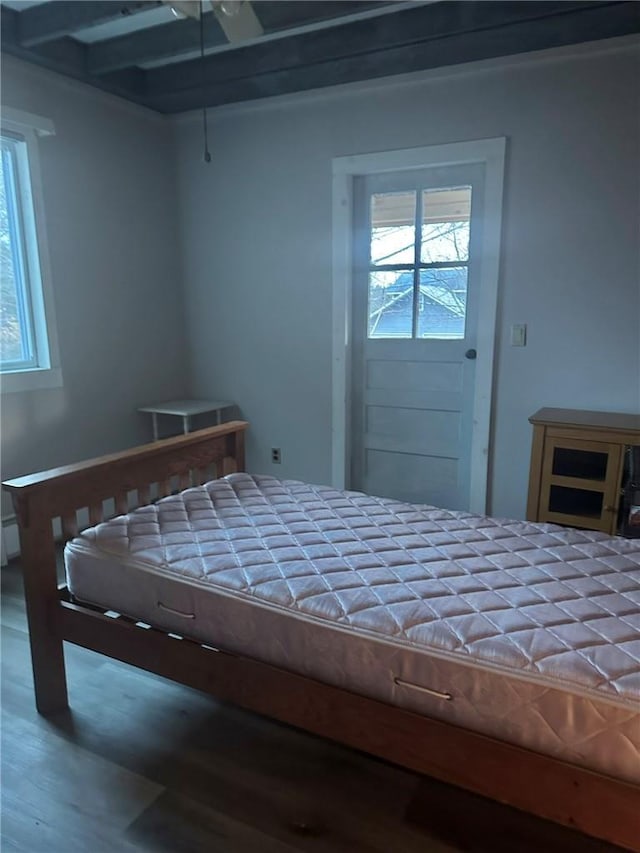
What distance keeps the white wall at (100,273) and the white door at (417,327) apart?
1.34 metres

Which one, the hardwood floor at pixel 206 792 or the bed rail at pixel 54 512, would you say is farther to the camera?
the bed rail at pixel 54 512

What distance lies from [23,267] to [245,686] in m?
2.54

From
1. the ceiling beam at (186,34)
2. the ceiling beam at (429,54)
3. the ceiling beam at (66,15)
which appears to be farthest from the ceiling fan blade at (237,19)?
the ceiling beam at (429,54)

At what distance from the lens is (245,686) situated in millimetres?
1447

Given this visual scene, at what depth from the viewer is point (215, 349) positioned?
3.89 metres

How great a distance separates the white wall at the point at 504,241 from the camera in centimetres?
272

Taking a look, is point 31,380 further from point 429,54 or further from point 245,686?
point 429,54

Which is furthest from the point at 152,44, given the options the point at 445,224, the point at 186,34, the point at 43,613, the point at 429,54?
the point at 43,613

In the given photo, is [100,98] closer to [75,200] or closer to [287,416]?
[75,200]

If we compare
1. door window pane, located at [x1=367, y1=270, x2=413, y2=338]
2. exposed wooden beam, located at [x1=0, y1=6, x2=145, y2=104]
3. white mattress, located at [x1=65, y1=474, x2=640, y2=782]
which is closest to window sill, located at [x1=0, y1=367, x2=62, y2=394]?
white mattress, located at [x1=65, y1=474, x2=640, y2=782]

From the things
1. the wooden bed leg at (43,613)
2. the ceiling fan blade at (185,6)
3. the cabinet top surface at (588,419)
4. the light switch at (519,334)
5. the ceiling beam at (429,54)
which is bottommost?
the wooden bed leg at (43,613)

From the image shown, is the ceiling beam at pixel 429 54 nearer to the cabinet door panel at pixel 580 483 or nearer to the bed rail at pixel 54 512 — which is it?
the cabinet door panel at pixel 580 483

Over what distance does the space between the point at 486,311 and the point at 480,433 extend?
26.3 inches

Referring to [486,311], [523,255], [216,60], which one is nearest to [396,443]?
[486,311]
